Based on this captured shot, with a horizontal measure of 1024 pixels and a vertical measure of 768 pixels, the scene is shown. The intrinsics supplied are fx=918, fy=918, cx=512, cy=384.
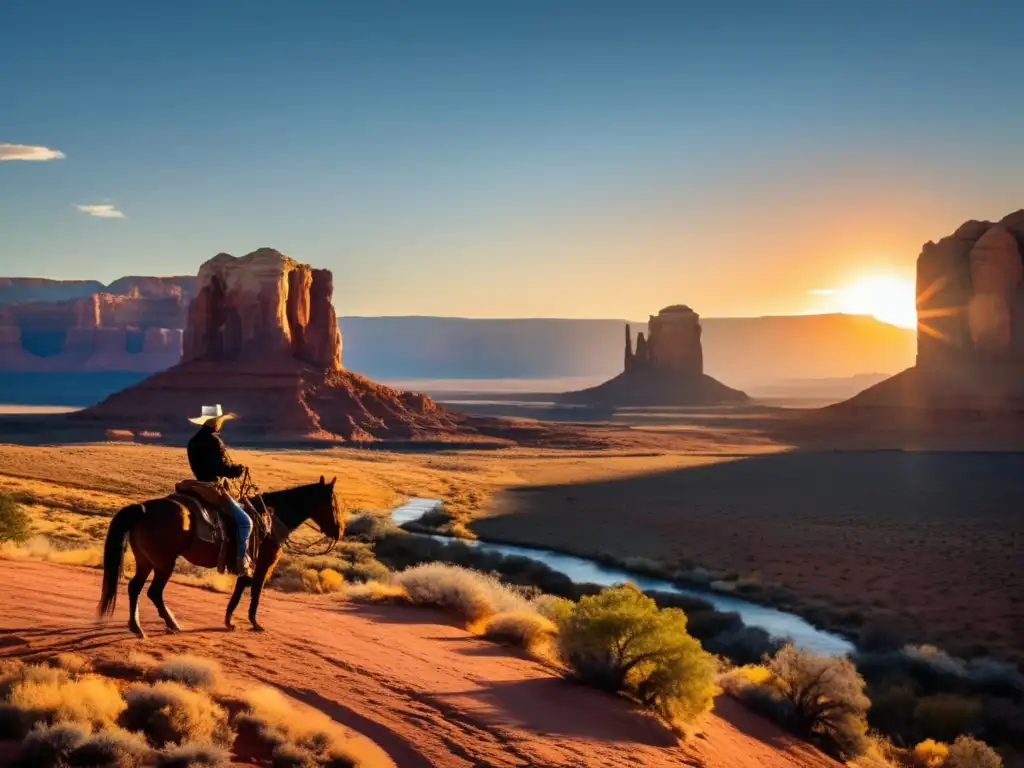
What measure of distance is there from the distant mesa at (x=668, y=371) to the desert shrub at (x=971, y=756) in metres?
128

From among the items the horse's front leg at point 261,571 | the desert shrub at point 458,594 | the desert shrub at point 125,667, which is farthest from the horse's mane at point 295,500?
the desert shrub at point 458,594

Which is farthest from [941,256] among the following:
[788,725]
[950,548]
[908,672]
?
[788,725]

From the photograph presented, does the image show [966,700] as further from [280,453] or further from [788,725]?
[280,453]

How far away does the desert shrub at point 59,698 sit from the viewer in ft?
22.0

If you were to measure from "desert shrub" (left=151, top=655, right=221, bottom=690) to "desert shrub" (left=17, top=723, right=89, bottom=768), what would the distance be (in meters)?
1.50

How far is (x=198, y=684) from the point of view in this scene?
25.5ft

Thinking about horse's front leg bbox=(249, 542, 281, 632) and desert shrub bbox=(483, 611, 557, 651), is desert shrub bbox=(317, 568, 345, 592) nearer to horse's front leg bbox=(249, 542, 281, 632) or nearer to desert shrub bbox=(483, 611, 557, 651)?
desert shrub bbox=(483, 611, 557, 651)

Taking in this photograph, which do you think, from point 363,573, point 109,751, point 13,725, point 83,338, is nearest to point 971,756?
point 109,751

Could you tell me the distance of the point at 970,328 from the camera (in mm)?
71250

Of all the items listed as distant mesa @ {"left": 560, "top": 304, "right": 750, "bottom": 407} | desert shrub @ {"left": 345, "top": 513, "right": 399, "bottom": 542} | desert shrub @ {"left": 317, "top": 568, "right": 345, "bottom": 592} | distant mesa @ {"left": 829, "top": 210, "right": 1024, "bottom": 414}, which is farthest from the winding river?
distant mesa @ {"left": 560, "top": 304, "right": 750, "bottom": 407}

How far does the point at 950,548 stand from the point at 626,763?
23772 millimetres

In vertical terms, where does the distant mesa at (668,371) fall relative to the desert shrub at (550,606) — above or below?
above

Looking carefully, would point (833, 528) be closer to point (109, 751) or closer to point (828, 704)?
point (828, 704)

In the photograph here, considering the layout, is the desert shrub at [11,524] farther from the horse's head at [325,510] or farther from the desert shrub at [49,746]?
the desert shrub at [49,746]
